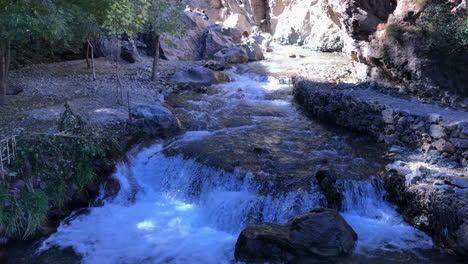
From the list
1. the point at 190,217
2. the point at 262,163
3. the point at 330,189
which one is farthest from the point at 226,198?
the point at 330,189

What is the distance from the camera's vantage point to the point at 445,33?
11.4 m

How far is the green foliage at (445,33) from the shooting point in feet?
36.5

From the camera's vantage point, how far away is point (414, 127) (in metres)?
9.63

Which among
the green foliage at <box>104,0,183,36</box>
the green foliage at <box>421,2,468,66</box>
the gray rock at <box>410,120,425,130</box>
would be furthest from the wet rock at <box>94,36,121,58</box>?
the gray rock at <box>410,120,425,130</box>

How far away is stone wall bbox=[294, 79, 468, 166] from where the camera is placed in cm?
862

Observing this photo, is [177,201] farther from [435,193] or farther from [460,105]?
[460,105]

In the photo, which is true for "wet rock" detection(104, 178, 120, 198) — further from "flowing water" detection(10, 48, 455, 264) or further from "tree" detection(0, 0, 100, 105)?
"tree" detection(0, 0, 100, 105)

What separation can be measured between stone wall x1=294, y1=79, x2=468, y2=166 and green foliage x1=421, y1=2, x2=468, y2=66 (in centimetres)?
257

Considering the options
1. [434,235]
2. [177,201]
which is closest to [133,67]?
[177,201]

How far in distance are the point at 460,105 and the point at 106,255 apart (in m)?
9.96

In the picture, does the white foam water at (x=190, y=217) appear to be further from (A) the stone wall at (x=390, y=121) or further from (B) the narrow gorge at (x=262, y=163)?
(A) the stone wall at (x=390, y=121)

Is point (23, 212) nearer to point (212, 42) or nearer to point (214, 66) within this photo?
point (214, 66)

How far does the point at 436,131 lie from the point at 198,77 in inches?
440

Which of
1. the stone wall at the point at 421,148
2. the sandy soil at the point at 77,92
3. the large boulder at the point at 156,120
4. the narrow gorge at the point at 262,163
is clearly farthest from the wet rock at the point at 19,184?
the stone wall at the point at 421,148
